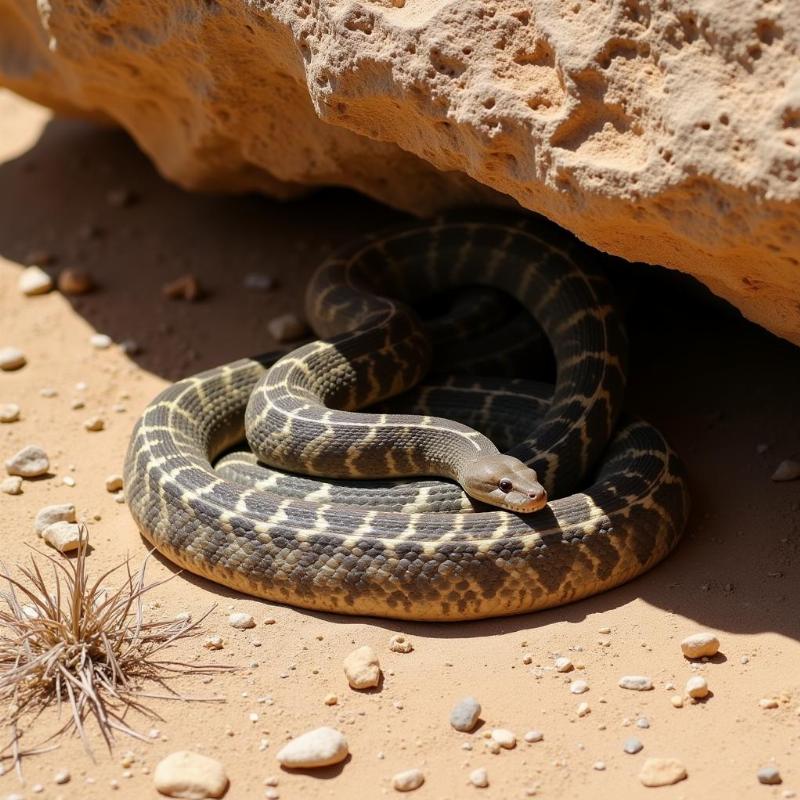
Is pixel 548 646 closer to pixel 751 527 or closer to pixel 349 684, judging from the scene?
pixel 349 684

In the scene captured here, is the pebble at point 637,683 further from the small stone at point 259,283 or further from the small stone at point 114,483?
the small stone at point 259,283

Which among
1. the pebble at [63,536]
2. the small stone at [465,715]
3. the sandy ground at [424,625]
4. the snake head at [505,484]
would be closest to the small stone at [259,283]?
the sandy ground at [424,625]

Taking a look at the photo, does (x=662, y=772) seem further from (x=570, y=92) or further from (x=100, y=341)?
(x=100, y=341)

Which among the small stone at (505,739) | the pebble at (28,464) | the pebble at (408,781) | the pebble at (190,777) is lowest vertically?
the pebble at (28,464)

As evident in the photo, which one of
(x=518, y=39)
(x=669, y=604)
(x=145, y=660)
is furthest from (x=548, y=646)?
(x=518, y=39)

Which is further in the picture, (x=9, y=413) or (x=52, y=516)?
(x=9, y=413)

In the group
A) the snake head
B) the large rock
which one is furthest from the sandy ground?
the large rock

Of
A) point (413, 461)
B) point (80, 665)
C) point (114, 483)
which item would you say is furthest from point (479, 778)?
point (114, 483)
